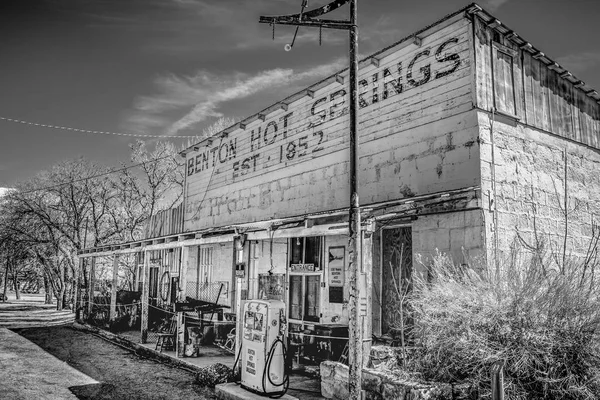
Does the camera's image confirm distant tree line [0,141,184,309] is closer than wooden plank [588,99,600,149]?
No

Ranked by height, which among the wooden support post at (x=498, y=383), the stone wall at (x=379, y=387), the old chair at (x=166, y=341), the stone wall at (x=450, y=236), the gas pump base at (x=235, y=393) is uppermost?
the stone wall at (x=450, y=236)

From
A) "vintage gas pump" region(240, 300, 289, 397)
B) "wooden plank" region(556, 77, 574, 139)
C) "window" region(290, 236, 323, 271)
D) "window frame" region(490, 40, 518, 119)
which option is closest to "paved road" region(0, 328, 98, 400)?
"vintage gas pump" region(240, 300, 289, 397)

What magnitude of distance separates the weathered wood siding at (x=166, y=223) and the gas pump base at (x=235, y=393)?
1194 centimetres

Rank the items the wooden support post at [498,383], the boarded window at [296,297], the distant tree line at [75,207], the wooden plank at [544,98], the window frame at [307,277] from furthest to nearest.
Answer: the distant tree line at [75,207] → the boarded window at [296,297] → the window frame at [307,277] → the wooden plank at [544,98] → the wooden support post at [498,383]

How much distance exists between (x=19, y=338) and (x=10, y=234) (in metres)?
15.9

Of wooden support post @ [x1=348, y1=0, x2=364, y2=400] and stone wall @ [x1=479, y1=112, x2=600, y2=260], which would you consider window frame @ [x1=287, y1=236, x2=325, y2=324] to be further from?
wooden support post @ [x1=348, y1=0, x2=364, y2=400]

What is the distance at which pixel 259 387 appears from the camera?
833 cm

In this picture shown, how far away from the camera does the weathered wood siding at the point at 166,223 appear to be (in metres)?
20.5

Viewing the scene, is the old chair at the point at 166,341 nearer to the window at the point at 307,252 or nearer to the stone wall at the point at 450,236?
the window at the point at 307,252

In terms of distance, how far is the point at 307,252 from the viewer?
12.4m

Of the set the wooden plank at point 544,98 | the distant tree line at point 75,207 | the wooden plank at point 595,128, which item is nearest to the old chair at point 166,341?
the wooden plank at point 544,98

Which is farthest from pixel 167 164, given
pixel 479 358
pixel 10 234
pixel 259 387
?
pixel 479 358

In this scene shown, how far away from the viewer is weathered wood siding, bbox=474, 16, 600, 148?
9.27 m

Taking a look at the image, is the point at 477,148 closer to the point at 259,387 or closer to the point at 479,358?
the point at 479,358
